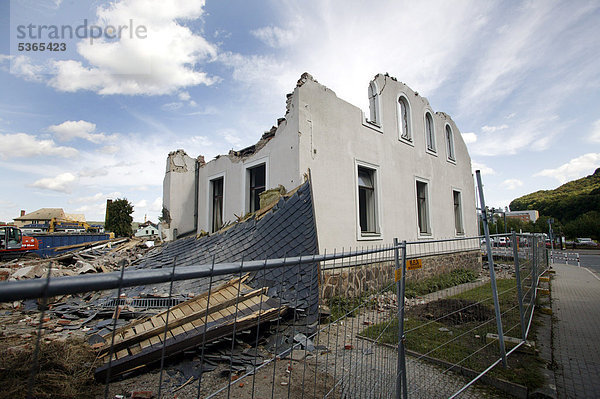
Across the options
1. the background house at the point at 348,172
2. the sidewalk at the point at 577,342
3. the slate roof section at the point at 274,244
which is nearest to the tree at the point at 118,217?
the background house at the point at 348,172

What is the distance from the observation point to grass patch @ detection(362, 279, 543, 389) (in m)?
3.19

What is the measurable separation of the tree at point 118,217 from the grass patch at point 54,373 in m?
35.2

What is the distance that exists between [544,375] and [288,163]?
A: 18.5 ft

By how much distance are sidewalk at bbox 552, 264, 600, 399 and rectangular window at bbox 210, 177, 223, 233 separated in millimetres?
9124

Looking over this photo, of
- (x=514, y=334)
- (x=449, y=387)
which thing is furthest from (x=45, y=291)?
(x=514, y=334)

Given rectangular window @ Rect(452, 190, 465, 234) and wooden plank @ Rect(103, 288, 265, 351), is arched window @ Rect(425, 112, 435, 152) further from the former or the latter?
wooden plank @ Rect(103, 288, 265, 351)

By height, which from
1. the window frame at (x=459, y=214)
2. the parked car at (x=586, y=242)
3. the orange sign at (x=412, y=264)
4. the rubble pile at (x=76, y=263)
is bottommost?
the parked car at (x=586, y=242)

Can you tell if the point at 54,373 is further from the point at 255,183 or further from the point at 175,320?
the point at 255,183

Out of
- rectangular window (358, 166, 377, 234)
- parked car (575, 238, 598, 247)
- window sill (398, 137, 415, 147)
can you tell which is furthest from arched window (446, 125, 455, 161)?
parked car (575, 238, 598, 247)

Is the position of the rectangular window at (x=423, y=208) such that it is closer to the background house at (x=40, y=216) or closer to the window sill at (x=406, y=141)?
the window sill at (x=406, y=141)

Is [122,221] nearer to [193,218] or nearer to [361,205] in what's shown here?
[193,218]

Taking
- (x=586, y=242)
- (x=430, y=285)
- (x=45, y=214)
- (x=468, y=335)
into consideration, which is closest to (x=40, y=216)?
(x=45, y=214)

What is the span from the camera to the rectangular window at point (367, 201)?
8.74 metres

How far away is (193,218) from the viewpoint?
38.1 ft
